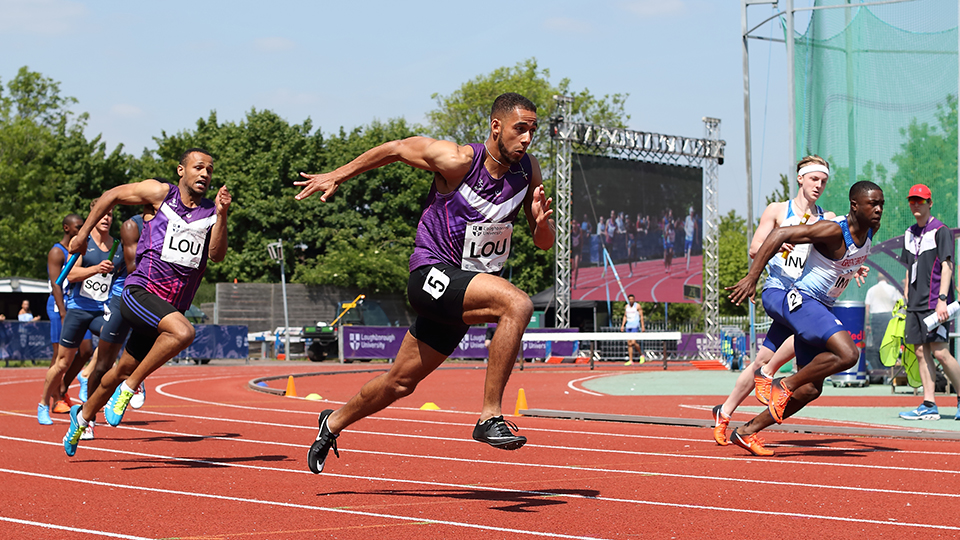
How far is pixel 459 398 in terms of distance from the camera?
1501 centimetres

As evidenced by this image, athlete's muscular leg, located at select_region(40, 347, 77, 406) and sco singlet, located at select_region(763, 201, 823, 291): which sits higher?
sco singlet, located at select_region(763, 201, 823, 291)

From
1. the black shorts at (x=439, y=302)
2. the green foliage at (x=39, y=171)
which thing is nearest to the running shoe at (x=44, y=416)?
the black shorts at (x=439, y=302)

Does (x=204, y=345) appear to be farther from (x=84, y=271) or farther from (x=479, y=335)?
(x=84, y=271)

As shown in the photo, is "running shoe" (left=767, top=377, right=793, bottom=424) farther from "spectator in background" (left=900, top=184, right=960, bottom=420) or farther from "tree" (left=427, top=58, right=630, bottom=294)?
"tree" (left=427, top=58, right=630, bottom=294)

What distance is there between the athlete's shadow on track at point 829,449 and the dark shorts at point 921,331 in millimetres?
2088

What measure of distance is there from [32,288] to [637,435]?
27.8 meters

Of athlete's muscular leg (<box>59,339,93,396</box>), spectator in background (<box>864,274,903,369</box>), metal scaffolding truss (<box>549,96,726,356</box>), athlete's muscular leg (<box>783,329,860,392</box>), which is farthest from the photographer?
metal scaffolding truss (<box>549,96,726,356</box>)

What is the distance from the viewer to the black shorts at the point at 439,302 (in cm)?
Answer: 517

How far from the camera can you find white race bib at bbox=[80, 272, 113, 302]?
33.3ft

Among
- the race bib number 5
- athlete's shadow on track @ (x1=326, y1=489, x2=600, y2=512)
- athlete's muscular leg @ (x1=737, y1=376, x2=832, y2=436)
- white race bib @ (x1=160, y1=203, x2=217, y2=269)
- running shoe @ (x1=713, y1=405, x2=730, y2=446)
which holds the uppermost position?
white race bib @ (x1=160, y1=203, x2=217, y2=269)

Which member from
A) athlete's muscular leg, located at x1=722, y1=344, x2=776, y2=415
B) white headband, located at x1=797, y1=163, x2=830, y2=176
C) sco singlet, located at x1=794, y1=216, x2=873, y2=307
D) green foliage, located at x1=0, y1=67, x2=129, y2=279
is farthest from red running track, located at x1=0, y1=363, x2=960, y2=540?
green foliage, located at x1=0, y1=67, x2=129, y2=279

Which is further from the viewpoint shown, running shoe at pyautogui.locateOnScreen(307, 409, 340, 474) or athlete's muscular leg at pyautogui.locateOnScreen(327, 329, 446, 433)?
running shoe at pyautogui.locateOnScreen(307, 409, 340, 474)

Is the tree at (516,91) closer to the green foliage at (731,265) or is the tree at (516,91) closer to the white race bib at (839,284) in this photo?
the green foliage at (731,265)

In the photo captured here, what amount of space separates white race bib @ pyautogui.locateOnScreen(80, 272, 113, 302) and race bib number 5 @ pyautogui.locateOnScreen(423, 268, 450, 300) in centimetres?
596
